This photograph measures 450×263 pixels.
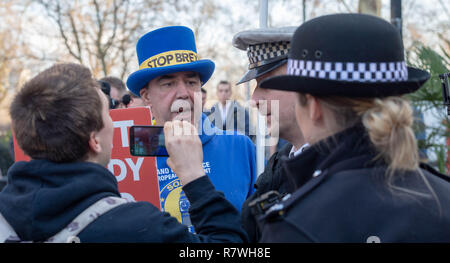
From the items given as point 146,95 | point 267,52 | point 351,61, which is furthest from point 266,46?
point 351,61

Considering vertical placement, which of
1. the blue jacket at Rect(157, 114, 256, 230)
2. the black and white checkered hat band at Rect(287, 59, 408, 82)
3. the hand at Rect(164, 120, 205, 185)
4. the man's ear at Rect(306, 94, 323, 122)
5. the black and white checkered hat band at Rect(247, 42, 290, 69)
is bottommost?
the blue jacket at Rect(157, 114, 256, 230)

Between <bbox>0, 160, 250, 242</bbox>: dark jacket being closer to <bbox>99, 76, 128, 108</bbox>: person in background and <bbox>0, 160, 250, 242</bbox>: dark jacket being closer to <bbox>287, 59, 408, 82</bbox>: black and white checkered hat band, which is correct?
<bbox>287, 59, 408, 82</bbox>: black and white checkered hat band

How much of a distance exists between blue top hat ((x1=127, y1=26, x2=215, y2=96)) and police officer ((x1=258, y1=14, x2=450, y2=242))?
1387mm

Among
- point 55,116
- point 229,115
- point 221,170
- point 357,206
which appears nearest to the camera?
point 357,206

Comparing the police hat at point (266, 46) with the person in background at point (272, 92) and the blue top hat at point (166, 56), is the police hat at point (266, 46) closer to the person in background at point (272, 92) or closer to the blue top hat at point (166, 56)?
the person in background at point (272, 92)

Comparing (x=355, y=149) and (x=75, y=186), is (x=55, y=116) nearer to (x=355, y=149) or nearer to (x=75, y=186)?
(x=75, y=186)

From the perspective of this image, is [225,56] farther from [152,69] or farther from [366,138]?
[366,138]

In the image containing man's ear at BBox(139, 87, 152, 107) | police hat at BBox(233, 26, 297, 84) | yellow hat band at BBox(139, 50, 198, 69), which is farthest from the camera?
man's ear at BBox(139, 87, 152, 107)

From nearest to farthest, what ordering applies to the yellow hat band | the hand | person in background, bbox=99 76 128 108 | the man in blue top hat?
the hand < the man in blue top hat < the yellow hat band < person in background, bbox=99 76 128 108

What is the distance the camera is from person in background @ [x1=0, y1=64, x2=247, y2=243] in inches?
60.0

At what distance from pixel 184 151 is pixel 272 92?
91cm

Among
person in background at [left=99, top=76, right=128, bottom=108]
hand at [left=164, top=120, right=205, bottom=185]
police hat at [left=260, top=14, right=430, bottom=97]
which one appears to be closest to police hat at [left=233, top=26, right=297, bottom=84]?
hand at [left=164, top=120, right=205, bottom=185]

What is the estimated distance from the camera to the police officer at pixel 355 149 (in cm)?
136

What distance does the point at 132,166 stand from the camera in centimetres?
259
